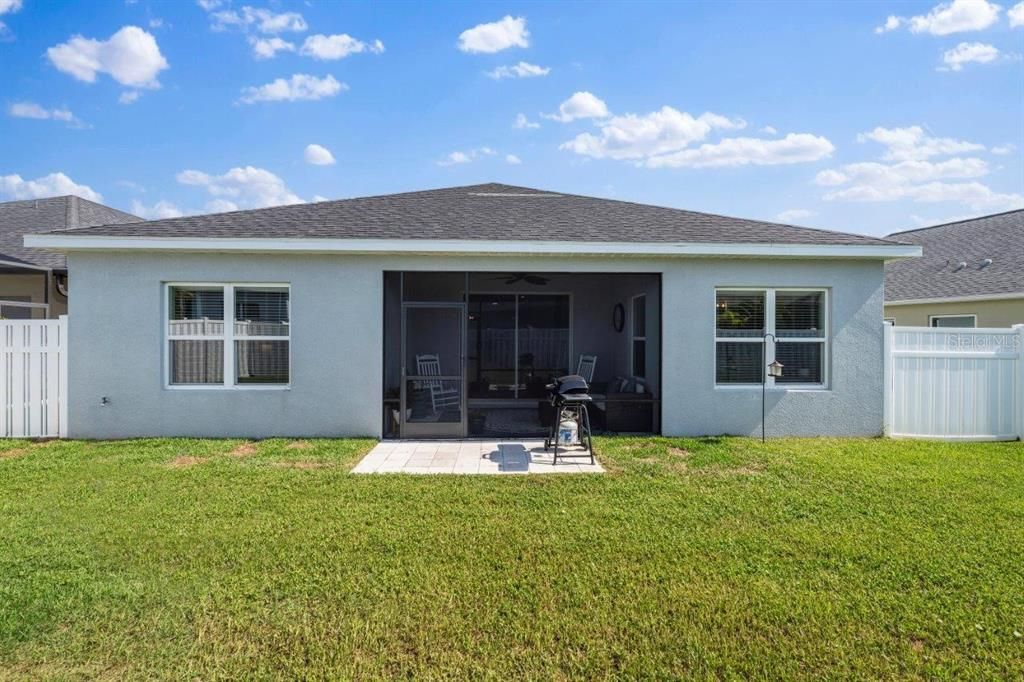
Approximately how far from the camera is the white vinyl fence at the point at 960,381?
7.29 m

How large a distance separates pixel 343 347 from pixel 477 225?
263 centimetres

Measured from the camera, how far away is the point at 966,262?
1362cm

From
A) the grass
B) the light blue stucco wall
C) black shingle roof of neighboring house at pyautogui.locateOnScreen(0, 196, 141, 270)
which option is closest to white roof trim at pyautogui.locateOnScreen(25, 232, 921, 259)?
the light blue stucco wall

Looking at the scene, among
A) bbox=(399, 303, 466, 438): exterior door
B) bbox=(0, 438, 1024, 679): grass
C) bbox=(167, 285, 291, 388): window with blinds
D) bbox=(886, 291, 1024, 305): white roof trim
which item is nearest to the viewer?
bbox=(0, 438, 1024, 679): grass

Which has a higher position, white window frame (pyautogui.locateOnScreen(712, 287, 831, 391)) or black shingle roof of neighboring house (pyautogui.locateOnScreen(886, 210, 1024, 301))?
black shingle roof of neighboring house (pyautogui.locateOnScreen(886, 210, 1024, 301))

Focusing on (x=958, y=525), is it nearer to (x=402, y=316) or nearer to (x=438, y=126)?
(x=402, y=316)

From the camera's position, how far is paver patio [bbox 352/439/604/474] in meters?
5.79

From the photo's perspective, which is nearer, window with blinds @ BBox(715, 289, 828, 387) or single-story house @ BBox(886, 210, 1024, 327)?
window with blinds @ BBox(715, 289, 828, 387)

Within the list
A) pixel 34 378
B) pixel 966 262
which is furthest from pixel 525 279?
pixel 966 262

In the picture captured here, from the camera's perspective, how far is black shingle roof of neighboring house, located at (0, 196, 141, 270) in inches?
388

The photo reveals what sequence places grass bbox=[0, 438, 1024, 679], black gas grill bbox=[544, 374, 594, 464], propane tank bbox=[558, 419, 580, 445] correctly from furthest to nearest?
propane tank bbox=[558, 419, 580, 445] → black gas grill bbox=[544, 374, 594, 464] → grass bbox=[0, 438, 1024, 679]

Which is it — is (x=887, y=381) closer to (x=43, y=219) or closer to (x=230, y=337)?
(x=230, y=337)

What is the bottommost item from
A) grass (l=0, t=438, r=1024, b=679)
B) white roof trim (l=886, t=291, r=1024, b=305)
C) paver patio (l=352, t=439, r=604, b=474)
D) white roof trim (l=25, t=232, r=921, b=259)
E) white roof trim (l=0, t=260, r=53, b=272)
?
grass (l=0, t=438, r=1024, b=679)

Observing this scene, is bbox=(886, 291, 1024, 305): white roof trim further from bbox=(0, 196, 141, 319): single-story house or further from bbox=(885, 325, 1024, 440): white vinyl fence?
bbox=(0, 196, 141, 319): single-story house
